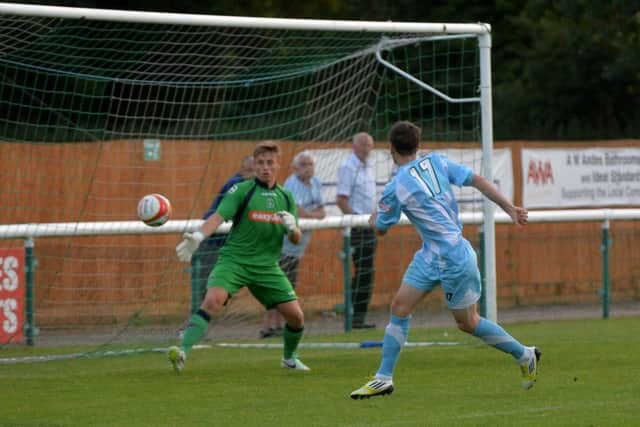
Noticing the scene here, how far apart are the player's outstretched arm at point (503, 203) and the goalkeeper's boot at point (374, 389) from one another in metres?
1.56

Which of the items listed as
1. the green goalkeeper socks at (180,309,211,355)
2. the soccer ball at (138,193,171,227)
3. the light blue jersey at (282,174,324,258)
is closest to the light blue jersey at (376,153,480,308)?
the soccer ball at (138,193,171,227)

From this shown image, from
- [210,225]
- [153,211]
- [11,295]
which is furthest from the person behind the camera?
[11,295]

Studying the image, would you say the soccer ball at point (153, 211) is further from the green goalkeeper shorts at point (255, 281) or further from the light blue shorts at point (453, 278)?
the light blue shorts at point (453, 278)

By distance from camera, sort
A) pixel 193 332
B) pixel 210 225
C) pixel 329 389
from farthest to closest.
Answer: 1. pixel 193 332
2. pixel 210 225
3. pixel 329 389

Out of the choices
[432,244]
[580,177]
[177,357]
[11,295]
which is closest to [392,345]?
[432,244]

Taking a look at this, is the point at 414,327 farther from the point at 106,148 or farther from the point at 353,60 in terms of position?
the point at 106,148

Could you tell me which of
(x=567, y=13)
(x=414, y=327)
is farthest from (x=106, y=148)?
(x=567, y=13)

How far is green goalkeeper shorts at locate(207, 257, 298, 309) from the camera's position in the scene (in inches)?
434

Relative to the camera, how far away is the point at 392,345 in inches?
369

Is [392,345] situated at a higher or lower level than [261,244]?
lower

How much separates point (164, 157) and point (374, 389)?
7921 mm

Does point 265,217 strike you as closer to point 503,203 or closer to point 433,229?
Result: point 433,229

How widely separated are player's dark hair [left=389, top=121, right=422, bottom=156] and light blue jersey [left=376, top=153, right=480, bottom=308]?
4.5 inches

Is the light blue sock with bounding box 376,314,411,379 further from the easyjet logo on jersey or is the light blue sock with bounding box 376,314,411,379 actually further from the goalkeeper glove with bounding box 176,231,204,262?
the easyjet logo on jersey
